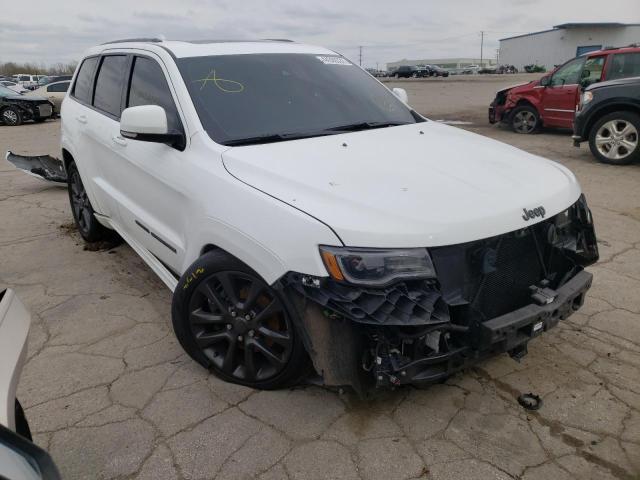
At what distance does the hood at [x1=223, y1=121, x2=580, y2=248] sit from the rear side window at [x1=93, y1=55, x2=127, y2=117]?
5.90ft

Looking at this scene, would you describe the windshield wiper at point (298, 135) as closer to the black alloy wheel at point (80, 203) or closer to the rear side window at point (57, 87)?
the black alloy wheel at point (80, 203)

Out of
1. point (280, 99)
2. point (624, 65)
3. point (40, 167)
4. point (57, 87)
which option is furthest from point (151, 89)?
point (57, 87)

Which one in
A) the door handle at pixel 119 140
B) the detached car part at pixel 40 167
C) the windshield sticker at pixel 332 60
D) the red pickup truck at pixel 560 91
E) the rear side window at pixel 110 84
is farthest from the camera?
the red pickup truck at pixel 560 91

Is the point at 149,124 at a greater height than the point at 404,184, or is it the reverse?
the point at 149,124

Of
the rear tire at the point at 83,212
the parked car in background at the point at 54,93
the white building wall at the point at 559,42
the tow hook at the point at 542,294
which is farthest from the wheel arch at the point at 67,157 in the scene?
the white building wall at the point at 559,42

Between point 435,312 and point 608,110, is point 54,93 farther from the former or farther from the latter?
point 435,312

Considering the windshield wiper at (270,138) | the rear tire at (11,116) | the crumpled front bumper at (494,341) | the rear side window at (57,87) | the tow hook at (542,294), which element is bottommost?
the rear tire at (11,116)

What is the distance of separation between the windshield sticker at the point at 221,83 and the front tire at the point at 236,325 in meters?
1.10

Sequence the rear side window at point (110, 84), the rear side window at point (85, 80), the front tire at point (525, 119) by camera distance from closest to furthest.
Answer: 1. the rear side window at point (110, 84)
2. the rear side window at point (85, 80)
3. the front tire at point (525, 119)

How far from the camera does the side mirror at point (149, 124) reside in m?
2.89

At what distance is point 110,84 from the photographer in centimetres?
425

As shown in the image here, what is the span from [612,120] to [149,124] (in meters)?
7.63

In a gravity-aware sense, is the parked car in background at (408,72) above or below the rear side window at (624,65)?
below

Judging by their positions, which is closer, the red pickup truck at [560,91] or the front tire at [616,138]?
the front tire at [616,138]
